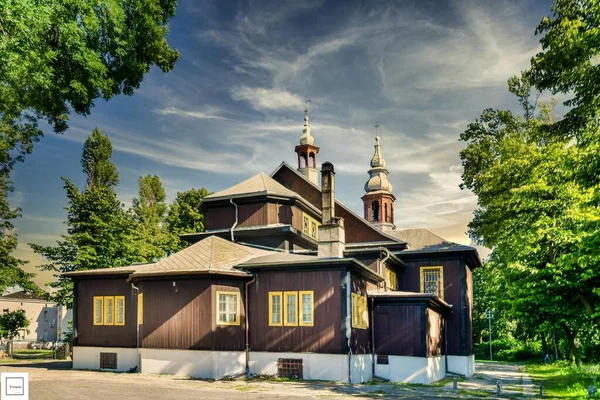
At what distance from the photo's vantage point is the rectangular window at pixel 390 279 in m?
29.6

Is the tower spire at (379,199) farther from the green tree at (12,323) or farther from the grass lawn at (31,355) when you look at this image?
the green tree at (12,323)

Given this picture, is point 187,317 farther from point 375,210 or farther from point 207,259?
point 375,210

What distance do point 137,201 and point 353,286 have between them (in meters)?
37.0

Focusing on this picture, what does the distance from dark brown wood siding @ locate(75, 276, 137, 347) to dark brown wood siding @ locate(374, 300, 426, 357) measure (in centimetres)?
1108

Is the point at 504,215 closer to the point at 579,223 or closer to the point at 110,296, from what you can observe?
the point at 579,223

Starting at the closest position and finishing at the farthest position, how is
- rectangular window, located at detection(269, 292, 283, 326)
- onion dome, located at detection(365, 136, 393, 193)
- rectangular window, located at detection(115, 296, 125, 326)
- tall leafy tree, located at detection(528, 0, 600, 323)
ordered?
tall leafy tree, located at detection(528, 0, 600, 323), rectangular window, located at detection(269, 292, 283, 326), rectangular window, located at detection(115, 296, 125, 326), onion dome, located at detection(365, 136, 393, 193)

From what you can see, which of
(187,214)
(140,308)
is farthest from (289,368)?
(187,214)

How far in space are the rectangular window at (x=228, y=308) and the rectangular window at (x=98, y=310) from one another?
7.27 meters

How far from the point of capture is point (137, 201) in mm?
54938

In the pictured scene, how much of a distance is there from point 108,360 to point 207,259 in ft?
24.4

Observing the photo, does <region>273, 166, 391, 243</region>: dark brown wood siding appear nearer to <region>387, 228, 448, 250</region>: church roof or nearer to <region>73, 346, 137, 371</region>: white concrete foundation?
<region>387, 228, 448, 250</region>: church roof

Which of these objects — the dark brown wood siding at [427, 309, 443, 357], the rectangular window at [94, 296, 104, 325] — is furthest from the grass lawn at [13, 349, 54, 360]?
the dark brown wood siding at [427, 309, 443, 357]

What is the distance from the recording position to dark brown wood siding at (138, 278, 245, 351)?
22281mm

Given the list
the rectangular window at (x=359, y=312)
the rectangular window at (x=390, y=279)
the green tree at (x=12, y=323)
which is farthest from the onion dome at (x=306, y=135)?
the green tree at (x=12, y=323)
